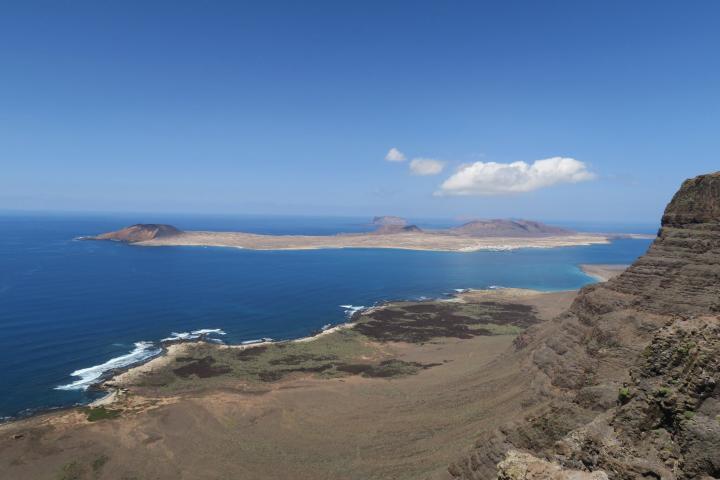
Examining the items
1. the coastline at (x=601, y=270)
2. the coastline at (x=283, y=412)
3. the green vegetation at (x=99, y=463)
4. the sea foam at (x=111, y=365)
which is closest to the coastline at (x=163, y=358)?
the coastline at (x=283, y=412)

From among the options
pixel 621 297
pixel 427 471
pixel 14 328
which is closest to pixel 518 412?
pixel 427 471

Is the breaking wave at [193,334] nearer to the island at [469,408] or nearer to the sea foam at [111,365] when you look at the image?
the sea foam at [111,365]

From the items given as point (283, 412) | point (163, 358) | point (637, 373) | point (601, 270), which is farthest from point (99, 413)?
point (601, 270)

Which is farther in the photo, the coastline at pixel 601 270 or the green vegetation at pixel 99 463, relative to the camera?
the coastline at pixel 601 270

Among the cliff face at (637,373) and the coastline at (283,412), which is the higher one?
the cliff face at (637,373)

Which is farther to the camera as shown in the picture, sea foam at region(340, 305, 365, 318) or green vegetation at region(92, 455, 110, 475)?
sea foam at region(340, 305, 365, 318)

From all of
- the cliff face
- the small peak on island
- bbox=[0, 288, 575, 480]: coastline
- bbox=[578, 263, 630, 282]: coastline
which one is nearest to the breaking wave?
bbox=[0, 288, 575, 480]: coastline

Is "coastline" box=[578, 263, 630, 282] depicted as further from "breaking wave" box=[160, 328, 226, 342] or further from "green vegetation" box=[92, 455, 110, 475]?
"green vegetation" box=[92, 455, 110, 475]
